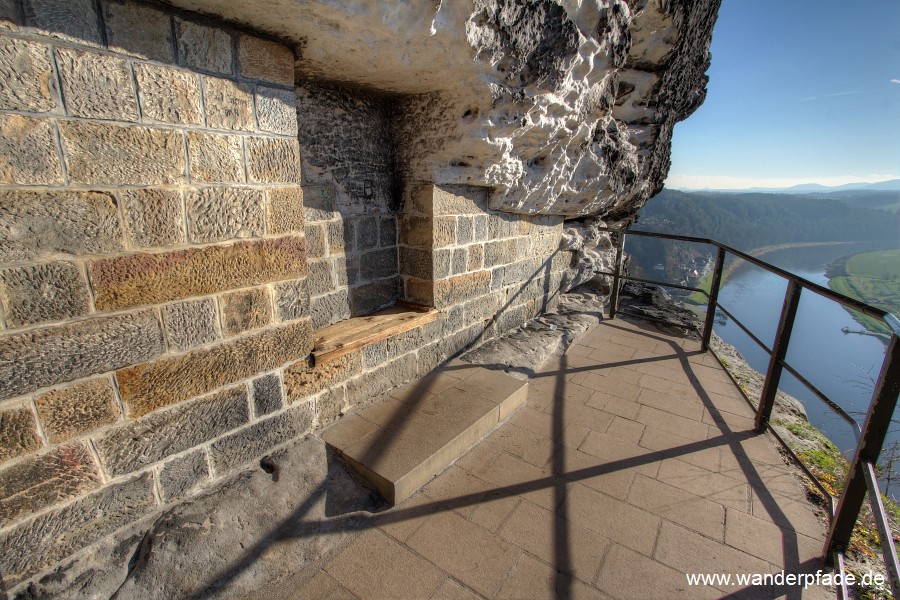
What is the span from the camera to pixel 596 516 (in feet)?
5.72

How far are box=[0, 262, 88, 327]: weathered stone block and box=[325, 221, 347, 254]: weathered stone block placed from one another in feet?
3.90

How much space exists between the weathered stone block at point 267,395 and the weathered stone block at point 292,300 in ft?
0.90

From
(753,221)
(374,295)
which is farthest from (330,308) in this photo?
(753,221)

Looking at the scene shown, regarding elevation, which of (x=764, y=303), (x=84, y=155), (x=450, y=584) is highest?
(x=84, y=155)

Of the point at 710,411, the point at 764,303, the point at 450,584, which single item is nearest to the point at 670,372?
the point at 710,411

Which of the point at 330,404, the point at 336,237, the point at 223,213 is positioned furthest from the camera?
the point at 336,237

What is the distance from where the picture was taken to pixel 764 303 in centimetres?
4738

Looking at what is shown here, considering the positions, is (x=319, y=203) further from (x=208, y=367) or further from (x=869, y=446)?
(x=869, y=446)

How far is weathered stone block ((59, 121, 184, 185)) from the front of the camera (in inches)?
47.3

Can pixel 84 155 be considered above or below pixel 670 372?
above

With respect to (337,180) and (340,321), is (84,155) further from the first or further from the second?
(340,321)

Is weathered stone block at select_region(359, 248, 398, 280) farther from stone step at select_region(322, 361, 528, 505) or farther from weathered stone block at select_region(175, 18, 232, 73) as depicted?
weathered stone block at select_region(175, 18, 232, 73)

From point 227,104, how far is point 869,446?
8.50 ft

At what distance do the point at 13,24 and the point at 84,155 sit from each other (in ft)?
1.08
